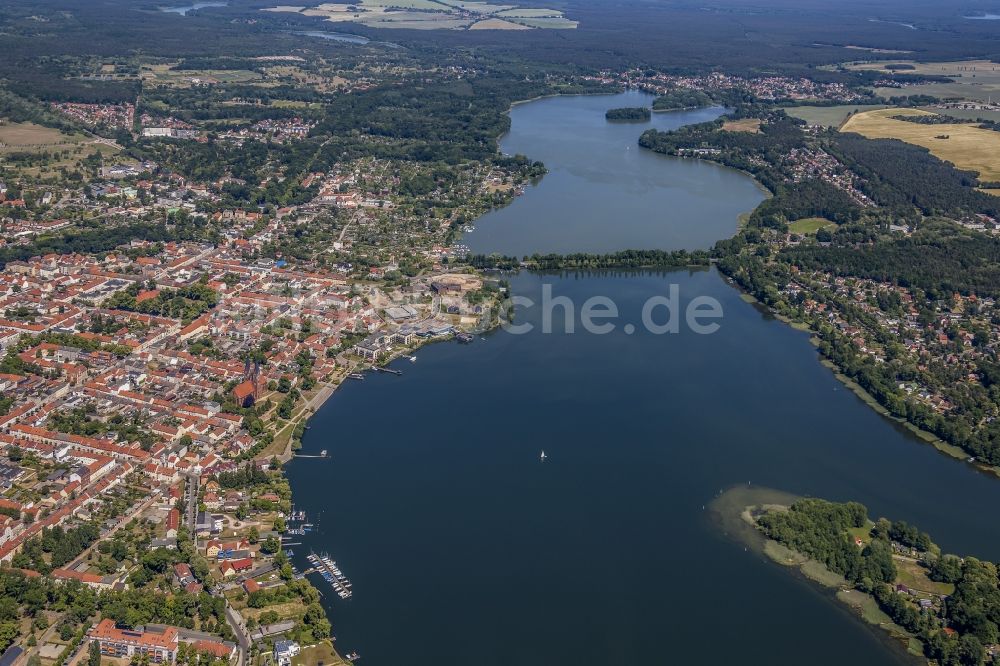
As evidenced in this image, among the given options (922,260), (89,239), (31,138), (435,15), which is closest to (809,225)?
(922,260)

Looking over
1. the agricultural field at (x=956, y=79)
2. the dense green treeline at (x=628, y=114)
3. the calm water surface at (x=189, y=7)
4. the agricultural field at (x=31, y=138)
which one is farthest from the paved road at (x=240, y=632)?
the calm water surface at (x=189, y=7)

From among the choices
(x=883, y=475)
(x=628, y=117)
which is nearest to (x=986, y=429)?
(x=883, y=475)

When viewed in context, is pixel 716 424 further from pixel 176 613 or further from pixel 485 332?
pixel 176 613

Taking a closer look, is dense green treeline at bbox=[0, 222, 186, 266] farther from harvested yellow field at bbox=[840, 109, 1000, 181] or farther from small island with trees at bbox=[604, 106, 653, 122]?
harvested yellow field at bbox=[840, 109, 1000, 181]

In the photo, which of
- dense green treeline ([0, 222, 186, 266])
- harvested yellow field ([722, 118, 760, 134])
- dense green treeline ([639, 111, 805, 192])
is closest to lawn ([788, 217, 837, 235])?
dense green treeline ([639, 111, 805, 192])

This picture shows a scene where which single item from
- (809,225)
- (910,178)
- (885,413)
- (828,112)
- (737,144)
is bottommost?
(885,413)

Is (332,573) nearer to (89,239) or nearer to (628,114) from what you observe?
(89,239)
